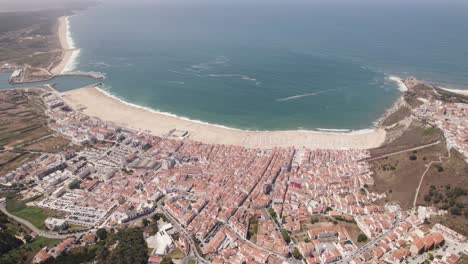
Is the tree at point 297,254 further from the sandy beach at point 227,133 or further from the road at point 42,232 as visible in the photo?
the sandy beach at point 227,133

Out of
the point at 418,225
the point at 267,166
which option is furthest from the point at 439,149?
the point at 267,166

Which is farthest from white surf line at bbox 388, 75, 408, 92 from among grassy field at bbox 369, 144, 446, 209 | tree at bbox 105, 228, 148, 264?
tree at bbox 105, 228, 148, 264

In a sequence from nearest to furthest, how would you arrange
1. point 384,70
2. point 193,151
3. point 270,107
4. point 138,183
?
point 138,183 → point 193,151 → point 270,107 → point 384,70

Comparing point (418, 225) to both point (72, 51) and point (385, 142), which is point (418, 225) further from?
point (72, 51)

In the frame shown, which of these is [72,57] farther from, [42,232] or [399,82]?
[399,82]

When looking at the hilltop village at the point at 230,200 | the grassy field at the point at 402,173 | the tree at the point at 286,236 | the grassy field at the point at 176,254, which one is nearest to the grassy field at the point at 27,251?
the hilltop village at the point at 230,200

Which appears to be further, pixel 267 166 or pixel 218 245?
pixel 267 166
